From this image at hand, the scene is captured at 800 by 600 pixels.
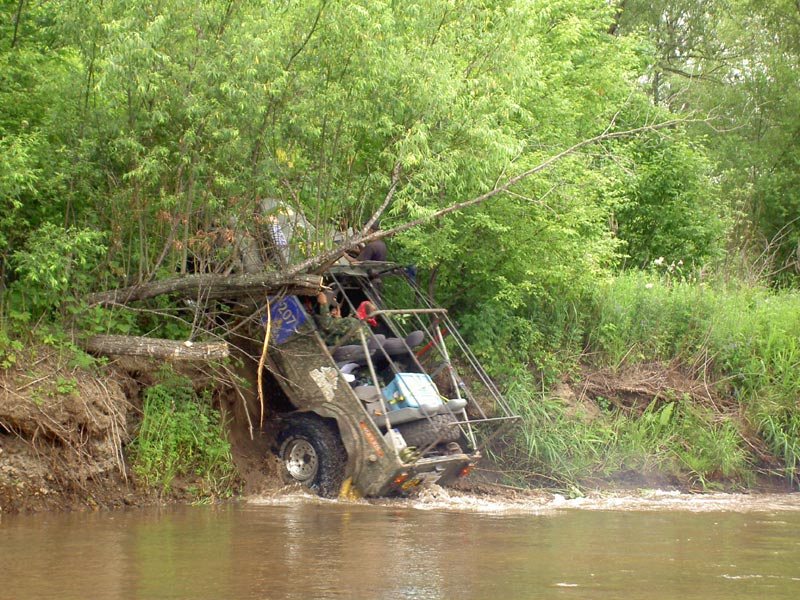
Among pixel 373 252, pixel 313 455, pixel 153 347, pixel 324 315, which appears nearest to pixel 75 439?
pixel 153 347

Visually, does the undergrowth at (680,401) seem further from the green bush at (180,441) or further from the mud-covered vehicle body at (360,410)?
the green bush at (180,441)

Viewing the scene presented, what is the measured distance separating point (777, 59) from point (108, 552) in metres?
22.9

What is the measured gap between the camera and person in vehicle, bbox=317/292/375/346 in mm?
11762

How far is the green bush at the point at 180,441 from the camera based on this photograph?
1098 centimetres

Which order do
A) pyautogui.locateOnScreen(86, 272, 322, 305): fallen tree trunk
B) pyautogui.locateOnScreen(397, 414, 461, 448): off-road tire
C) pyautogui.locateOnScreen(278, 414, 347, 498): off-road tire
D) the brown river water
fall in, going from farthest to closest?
pyautogui.locateOnScreen(278, 414, 347, 498): off-road tire < pyautogui.locateOnScreen(397, 414, 461, 448): off-road tire < pyautogui.locateOnScreen(86, 272, 322, 305): fallen tree trunk < the brown river water

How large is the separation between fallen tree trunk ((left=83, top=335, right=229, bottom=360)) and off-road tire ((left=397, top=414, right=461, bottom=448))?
2.28m

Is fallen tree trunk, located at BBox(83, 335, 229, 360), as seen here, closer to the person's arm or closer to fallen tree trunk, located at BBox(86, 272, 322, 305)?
fallen tree trunk, located at BBox(86, 272, 322, 305)

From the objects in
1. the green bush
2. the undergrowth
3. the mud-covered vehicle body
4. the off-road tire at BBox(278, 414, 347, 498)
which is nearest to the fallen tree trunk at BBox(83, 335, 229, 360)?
the green bush

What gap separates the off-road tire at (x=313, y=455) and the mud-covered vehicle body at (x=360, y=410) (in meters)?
0.01

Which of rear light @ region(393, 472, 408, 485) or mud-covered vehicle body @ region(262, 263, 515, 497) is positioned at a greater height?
mud-covered vehicle body @ region(262, 263, 515, 497)

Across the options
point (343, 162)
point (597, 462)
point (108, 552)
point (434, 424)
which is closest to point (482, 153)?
point (343, 162)

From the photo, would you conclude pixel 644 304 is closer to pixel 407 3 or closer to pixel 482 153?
pixel 482 153

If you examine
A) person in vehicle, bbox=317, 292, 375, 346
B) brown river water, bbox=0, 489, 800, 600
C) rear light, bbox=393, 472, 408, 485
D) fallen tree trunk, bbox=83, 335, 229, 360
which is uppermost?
person in vehicle, bbox=317, 292, 375, 346

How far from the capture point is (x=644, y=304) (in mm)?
16266
